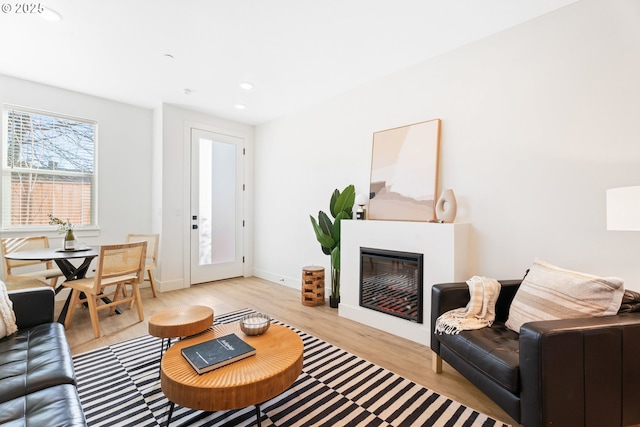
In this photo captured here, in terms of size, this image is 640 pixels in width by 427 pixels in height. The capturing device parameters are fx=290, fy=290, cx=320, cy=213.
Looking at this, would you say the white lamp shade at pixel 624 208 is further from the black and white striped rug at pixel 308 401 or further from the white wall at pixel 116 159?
the white wall at pixel 116 159

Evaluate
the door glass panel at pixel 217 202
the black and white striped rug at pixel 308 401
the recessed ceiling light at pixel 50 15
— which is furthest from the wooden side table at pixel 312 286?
the recessed ceiling light at pixel 50 15

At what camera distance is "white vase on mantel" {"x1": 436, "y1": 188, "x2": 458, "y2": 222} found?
2.54 m

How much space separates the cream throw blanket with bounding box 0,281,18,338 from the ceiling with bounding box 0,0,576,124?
211 centimetres

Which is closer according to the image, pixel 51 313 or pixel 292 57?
pixel 51 313

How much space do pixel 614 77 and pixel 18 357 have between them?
12.9ft

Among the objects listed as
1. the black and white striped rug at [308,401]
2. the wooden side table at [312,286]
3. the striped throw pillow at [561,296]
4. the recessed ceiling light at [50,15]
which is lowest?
the black and white striped rug at [308,401]

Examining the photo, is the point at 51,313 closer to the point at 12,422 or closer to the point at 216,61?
the point at 12,422

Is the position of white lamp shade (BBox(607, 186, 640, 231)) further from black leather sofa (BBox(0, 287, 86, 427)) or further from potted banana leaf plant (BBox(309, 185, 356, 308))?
black leather sofa (BBox(0, 287, 86, 427))

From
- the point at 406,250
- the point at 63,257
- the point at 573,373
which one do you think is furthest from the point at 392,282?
the point at 63,257

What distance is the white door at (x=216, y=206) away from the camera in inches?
180

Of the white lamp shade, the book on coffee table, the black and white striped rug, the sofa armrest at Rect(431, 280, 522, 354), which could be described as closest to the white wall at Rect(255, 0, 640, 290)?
the sofa armrest at Rect(431, 280, 522, 354)

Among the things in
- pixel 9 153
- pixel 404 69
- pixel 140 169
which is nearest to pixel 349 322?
pixel 404 69

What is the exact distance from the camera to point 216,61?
9.86ft

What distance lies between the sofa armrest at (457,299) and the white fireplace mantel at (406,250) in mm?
373
